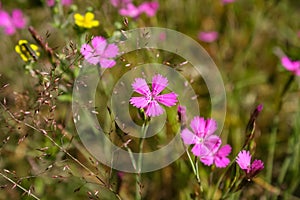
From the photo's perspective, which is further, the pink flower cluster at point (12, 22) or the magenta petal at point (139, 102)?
the pink flower cluster at point (12, 22)

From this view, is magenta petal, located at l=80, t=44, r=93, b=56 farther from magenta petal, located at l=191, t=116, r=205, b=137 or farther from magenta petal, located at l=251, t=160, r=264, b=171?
magenta petal, located at l=251, t=160, r=264, b=171

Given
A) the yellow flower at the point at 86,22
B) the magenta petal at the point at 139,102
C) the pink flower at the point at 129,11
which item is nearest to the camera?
the magenta petal at the point at 139,102

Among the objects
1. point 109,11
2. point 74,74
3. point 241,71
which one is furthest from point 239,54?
point 74,74

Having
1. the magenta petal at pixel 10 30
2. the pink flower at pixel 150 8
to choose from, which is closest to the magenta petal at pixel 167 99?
the pink flower at pixel 150 8

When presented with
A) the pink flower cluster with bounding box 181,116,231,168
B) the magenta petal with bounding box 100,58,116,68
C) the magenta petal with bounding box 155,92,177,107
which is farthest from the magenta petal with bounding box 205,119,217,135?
the magenta petal with bounding box 100,58,116,68

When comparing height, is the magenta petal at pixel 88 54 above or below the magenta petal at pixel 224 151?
above

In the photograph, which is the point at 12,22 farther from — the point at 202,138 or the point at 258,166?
the point at 258,166

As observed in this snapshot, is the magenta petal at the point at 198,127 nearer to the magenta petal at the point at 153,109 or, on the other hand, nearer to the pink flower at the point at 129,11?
the magenta petal at the point at 153,109
